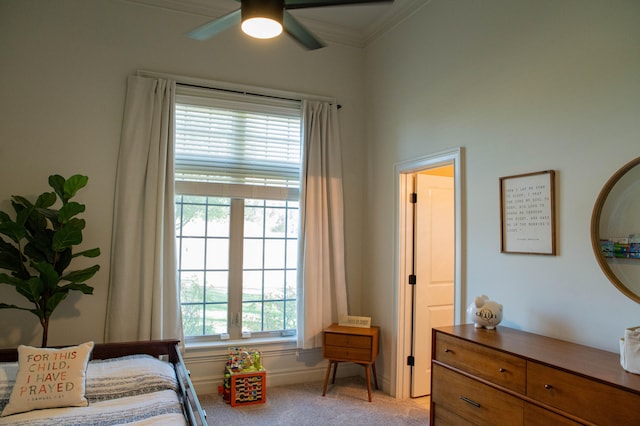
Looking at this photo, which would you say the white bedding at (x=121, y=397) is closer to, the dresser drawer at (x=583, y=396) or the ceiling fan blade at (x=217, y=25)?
the dresser drawer at (x=583, y=396)

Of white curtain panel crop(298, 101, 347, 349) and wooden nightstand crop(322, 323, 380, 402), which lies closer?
wooden nightstand crop(322, 323, 380, 402)

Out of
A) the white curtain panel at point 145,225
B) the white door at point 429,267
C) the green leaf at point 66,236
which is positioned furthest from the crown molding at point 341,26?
the green leaf at point 66,236

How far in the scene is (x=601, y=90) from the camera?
2160 mm

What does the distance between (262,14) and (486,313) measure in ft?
6.79

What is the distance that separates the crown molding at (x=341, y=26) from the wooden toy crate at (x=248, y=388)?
10.4 feet

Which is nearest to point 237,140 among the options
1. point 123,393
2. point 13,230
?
point 13,230

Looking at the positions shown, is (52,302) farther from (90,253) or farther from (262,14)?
(262,14)

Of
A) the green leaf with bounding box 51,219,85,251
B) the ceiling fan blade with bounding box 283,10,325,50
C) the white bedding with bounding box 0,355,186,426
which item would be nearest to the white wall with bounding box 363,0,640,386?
the ceiling fan blade with bounding box 283,10,325,50

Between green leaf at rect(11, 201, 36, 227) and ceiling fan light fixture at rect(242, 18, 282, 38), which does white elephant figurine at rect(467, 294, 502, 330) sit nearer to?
ceiling fan light fixture at rect(242, 18, 282, 38)

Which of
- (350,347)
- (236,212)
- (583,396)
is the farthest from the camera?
(236,212)

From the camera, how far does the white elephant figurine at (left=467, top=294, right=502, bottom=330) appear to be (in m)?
2.54

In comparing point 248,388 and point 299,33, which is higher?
point 299,33

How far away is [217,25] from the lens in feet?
7.55

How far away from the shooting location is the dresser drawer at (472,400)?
2.09 metres
